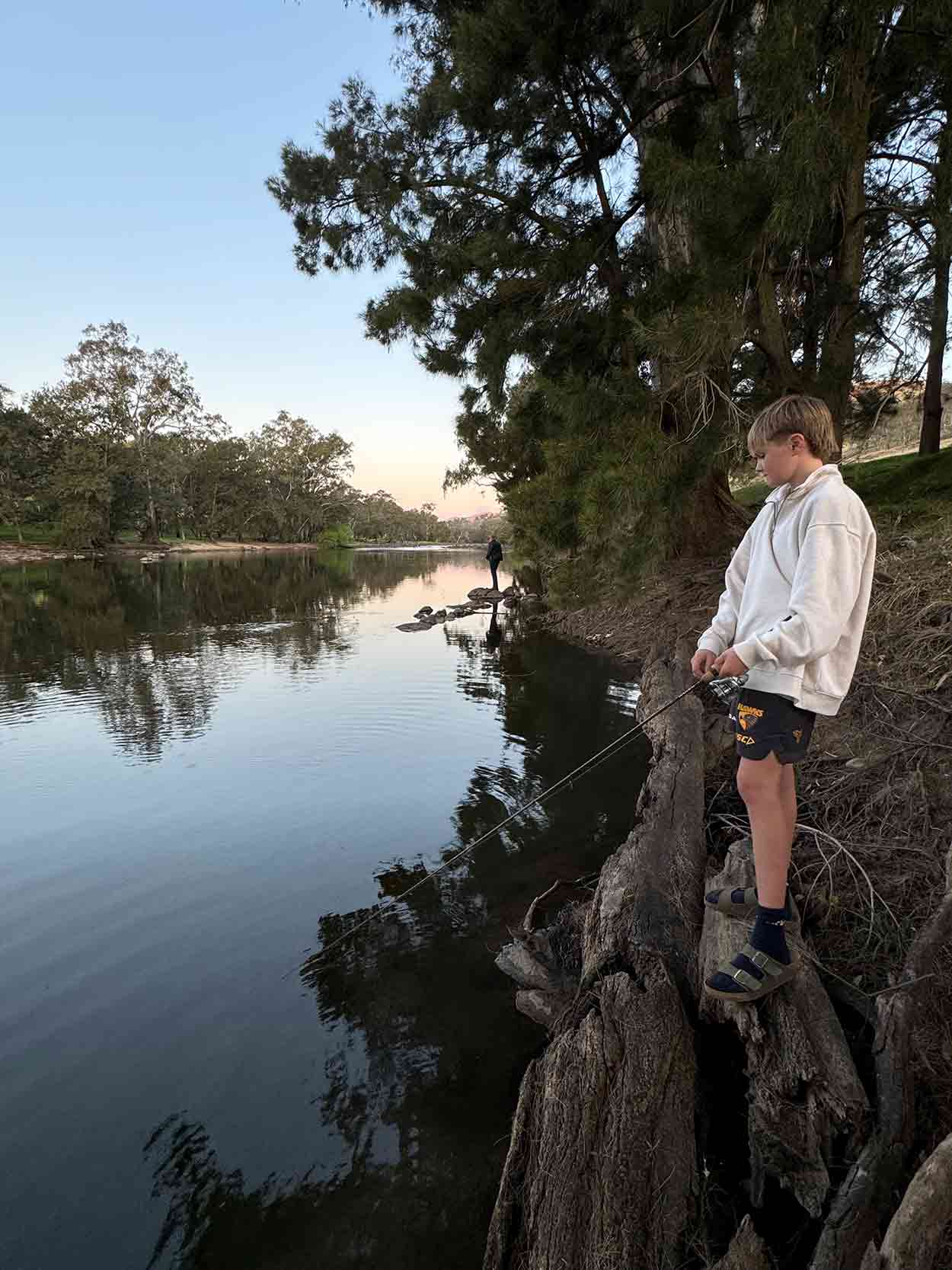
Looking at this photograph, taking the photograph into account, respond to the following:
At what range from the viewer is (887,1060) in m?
1.49

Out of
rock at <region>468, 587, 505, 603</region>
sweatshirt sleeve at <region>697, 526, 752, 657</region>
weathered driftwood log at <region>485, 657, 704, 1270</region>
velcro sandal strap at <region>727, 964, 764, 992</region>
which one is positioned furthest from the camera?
rock at <region>468, 587, 505, 603</region>

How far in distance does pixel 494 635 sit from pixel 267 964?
34.3 feet

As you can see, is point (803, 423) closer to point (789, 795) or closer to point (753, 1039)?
point (789, 795)

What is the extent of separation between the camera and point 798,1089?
153 centimetres

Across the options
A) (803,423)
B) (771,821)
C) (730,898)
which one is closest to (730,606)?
(803,423)

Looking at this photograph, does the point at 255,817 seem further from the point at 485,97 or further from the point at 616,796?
the point at 485,97

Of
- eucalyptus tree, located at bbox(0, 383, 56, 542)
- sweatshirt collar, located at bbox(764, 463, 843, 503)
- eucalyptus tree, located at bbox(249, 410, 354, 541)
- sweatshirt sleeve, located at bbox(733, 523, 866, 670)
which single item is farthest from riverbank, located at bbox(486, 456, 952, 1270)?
eucalyptus tree, located at bbox(249, 410, 354, 541)

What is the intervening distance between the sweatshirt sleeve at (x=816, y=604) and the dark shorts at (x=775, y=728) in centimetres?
13

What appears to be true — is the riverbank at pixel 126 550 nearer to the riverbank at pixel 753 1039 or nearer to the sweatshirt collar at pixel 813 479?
the riverbank at pixel 753 1039

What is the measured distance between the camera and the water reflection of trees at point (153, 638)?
7.75 metres

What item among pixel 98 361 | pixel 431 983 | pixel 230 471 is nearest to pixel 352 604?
pixel 431 983

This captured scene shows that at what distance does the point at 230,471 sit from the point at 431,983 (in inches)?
2708

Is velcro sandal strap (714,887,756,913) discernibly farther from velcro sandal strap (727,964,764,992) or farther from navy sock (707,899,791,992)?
velcro sandal strap (727,964,764,992)

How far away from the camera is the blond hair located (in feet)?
6.33
